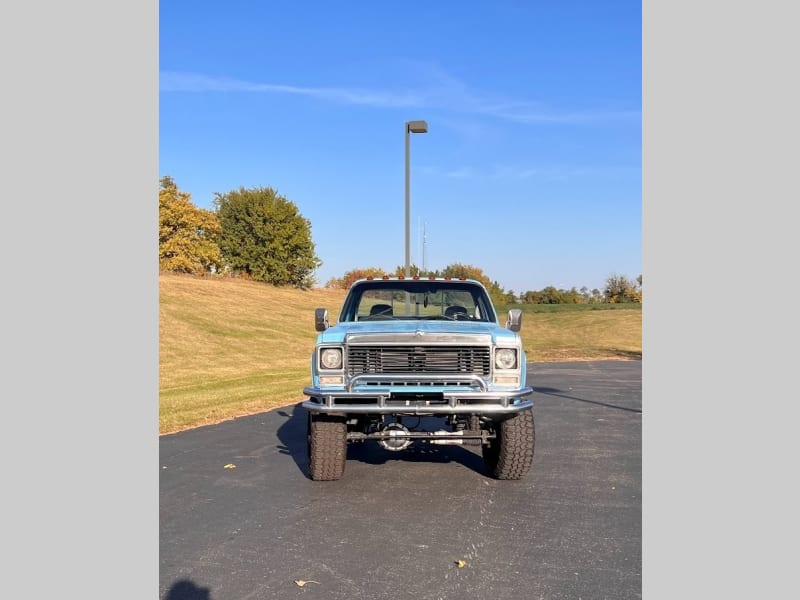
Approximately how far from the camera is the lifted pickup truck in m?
6.07

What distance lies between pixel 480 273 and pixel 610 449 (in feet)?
178

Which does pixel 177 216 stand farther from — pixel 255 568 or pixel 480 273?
pixel 255 568

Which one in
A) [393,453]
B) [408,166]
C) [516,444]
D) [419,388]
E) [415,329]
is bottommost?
[393,453]

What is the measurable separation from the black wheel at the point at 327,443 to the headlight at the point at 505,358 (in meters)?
1.59

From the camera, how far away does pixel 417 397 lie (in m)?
6.13

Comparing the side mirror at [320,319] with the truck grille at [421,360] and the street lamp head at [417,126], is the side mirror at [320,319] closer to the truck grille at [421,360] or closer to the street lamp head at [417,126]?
the truck grille at [421,360]

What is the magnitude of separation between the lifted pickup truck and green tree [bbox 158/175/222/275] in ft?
165

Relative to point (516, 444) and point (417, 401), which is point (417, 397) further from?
point (516, 444)

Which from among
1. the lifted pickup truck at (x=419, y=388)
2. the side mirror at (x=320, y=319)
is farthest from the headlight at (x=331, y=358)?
the side mirror at (x=320, y=319)

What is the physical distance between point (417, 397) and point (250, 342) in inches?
973

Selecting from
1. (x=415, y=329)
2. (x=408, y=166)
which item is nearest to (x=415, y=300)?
(x=415, y=329)

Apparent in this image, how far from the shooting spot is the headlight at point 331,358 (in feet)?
20.7

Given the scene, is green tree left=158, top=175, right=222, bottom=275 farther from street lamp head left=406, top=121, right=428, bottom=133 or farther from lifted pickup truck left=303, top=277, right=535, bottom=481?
lifted pickup truck left=303, top=277, right=535, bottom=481

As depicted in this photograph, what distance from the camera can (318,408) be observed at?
6.16 m
